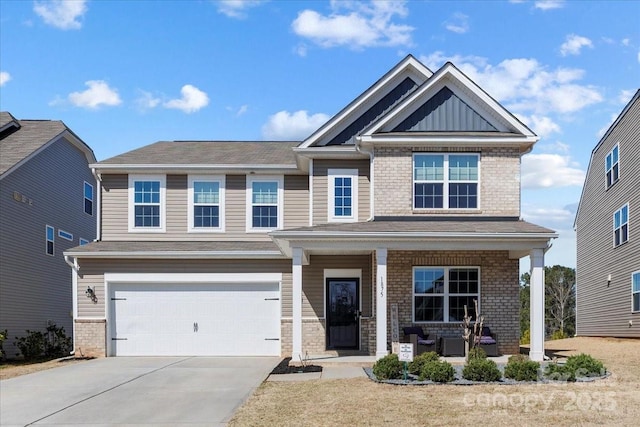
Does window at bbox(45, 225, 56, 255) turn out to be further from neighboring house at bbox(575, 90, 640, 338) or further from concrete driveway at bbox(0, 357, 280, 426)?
neighboring house at bbox(575, 90, 640, 338)

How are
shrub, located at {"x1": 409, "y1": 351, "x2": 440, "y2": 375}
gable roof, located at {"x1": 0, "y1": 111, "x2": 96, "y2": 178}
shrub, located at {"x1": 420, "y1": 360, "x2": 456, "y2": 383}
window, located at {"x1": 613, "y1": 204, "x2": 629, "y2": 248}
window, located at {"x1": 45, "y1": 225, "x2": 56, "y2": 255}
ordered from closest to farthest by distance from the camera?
shrub, located at {"x1": 420, "y1": 360, "x2": 456, "y2": 383}, shrub, located at {"x1": 409, "y1": 351, "x2": 440, "y2": 375}, gable roof, located at {"x1": 0, "y1": 111, "x2": 96, "y2": 178}, window, located at {"x1": 45, "y1": 225, "x2": 56, "y2": 255}, window, located at {"x1": 613, "y1": 204, "x2": 629, "y2": 248}

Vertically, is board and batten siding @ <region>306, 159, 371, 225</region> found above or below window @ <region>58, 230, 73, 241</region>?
above

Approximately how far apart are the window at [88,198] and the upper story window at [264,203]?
1050 centimetres

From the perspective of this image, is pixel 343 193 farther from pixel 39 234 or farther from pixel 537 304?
pixel 39 234

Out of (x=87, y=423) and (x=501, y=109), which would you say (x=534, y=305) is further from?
(x=87, y=423)

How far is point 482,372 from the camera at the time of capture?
12.6m

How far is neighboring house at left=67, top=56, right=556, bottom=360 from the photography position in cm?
1767

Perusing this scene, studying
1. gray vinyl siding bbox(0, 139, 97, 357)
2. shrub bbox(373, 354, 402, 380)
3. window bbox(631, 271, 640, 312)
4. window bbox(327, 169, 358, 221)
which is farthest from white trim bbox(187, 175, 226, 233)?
window bbox(631, 271, 640, 312)

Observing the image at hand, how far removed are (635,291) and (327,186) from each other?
1292 cm

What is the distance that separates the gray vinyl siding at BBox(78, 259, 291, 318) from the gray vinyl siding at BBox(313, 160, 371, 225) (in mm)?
1751

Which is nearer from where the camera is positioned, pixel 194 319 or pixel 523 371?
pixel 523 371

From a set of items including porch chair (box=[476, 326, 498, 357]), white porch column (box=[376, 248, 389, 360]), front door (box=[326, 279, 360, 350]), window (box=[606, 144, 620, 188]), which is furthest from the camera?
window (box=[606, 144, 620, 188])

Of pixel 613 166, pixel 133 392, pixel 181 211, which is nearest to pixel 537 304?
pixel 133 392

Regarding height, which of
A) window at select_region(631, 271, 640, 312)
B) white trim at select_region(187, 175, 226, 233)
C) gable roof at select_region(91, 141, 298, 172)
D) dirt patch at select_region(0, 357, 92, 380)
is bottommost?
dirt patch at select_region(0, 357, 92, 380)
